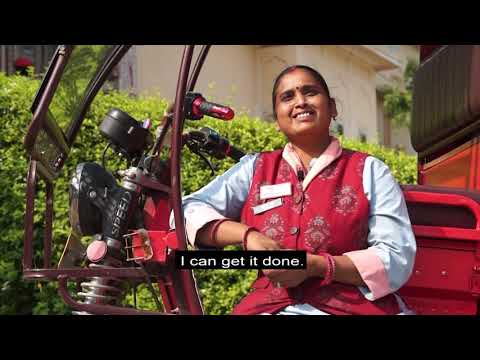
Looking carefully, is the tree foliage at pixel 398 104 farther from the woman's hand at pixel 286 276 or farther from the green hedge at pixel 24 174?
the woman's hand at pixel 286 276

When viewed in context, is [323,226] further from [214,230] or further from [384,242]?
[214,230]

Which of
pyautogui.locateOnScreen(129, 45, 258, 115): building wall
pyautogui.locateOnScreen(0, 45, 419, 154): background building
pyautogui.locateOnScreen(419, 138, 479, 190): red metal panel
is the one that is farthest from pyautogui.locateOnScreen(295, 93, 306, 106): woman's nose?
pyautogui.locateOnScreen(129, 45, 258, 115): building wall

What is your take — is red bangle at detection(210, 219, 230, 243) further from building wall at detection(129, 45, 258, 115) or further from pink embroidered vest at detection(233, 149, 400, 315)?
building wall at detection(129, 45, 258, 115)

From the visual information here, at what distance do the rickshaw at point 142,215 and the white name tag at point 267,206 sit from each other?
0.21 m

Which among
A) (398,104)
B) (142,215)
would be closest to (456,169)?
(142,215)

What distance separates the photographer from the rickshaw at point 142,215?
1803 mm

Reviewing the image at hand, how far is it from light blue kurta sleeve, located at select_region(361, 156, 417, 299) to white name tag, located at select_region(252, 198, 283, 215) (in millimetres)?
228

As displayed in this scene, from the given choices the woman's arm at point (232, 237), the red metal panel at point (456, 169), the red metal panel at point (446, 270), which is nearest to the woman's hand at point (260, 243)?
the woman's arm at point (232, 237)
